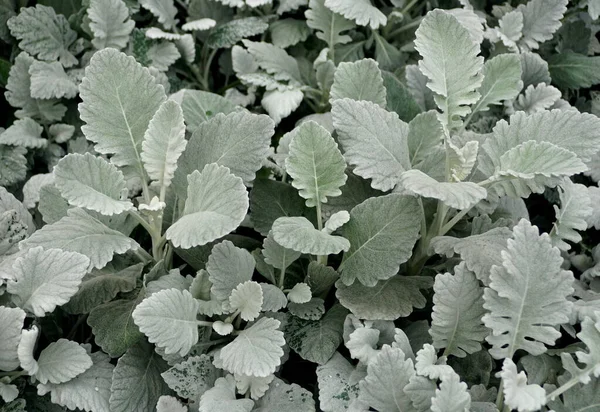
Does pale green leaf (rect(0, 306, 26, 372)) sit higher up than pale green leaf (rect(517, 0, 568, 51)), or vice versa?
pale green leaf (rect(517, 0, 568, 51))

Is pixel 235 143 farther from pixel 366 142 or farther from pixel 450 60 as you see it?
pixel 450 60

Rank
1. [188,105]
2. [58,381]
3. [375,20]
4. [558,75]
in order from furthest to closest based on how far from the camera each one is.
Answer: [558,75], [375,20], [188,105], [58,381]

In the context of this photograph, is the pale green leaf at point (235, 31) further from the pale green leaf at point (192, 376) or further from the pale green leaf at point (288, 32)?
the pale green leaf at point (192, 376)

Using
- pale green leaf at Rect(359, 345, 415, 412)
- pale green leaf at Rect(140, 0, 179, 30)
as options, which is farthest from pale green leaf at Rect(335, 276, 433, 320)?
pale green leaf at Rect(140, 0, 179, 30)

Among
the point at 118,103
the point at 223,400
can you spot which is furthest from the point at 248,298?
the point at 118,103

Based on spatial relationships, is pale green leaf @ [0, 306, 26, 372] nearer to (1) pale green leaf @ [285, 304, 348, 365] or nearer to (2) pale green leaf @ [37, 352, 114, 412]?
(2) pale green leaf @ [37, 352, 114, 412]

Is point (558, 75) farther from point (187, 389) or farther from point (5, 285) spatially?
point (5, 285)

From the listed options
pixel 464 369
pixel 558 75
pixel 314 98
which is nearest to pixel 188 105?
pixel 314 98
